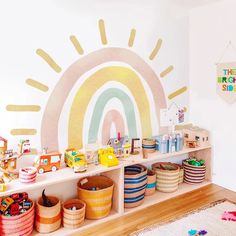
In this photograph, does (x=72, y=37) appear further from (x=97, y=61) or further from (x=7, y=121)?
(x=7, y=121)

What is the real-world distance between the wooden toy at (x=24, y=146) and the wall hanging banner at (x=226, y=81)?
1.98 meters

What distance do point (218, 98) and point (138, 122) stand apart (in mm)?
892

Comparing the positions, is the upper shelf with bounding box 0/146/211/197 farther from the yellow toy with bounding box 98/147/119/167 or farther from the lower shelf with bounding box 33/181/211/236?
the lower shelf with bounding box 33/181/211/236

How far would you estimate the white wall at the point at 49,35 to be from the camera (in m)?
2.17

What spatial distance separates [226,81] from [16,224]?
232 cm

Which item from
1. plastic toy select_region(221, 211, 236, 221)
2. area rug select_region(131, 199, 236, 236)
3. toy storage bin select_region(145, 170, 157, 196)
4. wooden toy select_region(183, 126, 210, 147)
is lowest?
area rug select_region(131, 199, 236, 236)

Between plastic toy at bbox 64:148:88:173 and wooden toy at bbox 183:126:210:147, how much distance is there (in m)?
1.31

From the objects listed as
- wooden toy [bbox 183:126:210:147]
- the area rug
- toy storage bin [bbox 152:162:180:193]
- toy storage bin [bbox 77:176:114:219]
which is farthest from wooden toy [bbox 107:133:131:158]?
wooden toy [bbox 183:126:210:147]

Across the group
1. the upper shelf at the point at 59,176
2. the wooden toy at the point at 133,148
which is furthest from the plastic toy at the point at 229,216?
the wooden toy at the point at 133,148

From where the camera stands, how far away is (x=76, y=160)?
2.30m

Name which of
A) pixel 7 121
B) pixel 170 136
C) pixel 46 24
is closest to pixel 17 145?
pixel 7 121

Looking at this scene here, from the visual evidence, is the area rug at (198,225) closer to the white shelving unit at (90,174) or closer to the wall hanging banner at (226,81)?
the white shelving unit at (90,174)

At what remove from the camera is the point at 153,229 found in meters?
2.28

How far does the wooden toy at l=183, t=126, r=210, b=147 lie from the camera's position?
3.10 meters
